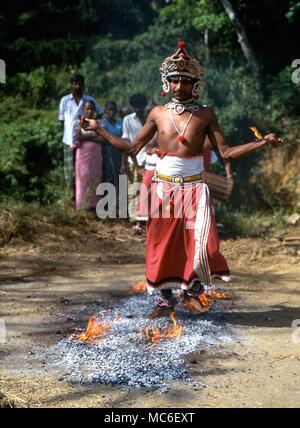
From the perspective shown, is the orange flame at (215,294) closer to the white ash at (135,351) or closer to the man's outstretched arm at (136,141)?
the white ash at (135,351)

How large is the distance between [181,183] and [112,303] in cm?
132

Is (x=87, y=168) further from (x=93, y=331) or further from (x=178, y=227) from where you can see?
(x=93, y=331)

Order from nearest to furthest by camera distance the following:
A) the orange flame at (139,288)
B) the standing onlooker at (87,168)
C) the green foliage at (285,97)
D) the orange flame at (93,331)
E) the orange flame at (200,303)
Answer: the orange flame at (93,331) < the orange flame at (200,303) < the orange flame at (139,288) < the standing onlooker at (87,168) < the green foliage at (285,97)

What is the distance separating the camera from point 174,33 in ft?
55.2

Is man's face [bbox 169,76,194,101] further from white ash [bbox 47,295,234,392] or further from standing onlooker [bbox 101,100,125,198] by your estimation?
standing onlooker [bbox 101,100,125,198]

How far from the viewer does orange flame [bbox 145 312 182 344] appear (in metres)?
4.32

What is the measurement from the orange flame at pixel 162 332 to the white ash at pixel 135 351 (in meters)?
0.04

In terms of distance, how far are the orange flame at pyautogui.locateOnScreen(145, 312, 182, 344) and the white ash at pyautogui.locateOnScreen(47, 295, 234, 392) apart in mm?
43

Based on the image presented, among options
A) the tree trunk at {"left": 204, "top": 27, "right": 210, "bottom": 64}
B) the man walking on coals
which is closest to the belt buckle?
the man walking on coals

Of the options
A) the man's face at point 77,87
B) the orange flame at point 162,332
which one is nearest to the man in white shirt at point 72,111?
the man's face at point 77,87

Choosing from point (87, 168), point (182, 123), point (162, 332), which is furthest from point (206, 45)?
point (162, 332)

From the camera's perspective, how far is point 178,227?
15.1 feet

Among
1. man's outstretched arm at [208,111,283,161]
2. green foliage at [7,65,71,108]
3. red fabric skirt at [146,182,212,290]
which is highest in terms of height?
green foliage at [7,65,71,108]

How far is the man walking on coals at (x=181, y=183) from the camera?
4.53 meters
